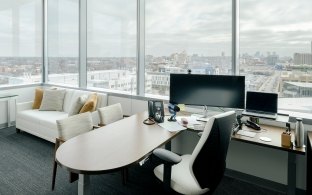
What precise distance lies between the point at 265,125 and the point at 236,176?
75 centimetres

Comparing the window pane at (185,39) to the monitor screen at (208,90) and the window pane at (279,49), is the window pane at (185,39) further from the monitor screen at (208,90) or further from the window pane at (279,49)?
the monitor screen at (208,90)

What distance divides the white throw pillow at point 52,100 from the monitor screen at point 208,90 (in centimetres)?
256

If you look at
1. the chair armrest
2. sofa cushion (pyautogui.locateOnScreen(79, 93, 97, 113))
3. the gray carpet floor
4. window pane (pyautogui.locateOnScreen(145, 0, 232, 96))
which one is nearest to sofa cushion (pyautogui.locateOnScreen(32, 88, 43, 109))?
the gray carpet floor

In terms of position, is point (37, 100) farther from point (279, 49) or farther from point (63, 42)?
point (279, 49)

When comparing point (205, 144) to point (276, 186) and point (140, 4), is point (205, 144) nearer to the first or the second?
point (276, 186)

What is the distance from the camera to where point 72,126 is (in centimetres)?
249

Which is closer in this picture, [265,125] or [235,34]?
[265,125]

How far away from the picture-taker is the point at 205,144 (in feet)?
5.11

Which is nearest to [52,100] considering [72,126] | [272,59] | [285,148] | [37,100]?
[37,100]

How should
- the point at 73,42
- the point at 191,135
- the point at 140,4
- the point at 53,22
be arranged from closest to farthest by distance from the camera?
1. the point at 191,135
2. the point at 140,4
3. the point at 73,42
4. the point at 53,22

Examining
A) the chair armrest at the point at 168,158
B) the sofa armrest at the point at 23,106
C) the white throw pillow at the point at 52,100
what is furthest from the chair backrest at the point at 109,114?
the sofa armrest at the point at 23,106

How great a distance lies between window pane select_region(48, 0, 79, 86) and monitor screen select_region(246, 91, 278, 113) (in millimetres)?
3708

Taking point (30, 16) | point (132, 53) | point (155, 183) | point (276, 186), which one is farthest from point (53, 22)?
point (276, 186)

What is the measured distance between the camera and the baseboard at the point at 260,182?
102 inches
